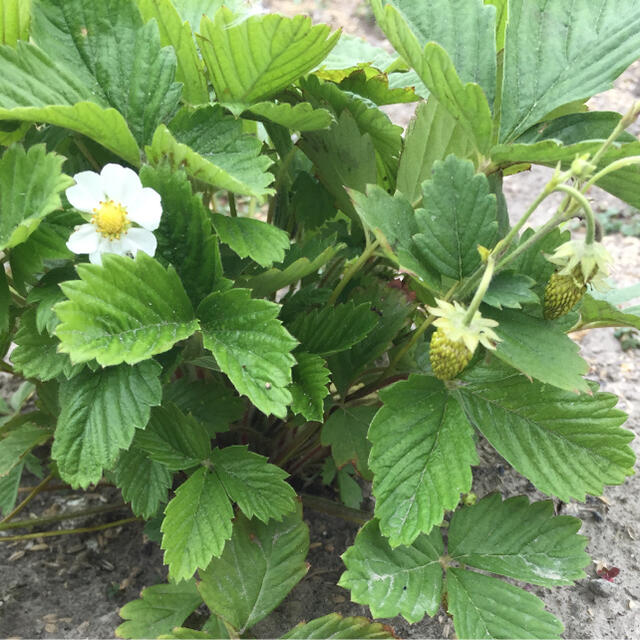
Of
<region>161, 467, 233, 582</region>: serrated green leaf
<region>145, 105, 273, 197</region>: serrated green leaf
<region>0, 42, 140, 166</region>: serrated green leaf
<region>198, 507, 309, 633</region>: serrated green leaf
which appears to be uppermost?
<region>0, 42, 140, 166</region>: serrated green leaf

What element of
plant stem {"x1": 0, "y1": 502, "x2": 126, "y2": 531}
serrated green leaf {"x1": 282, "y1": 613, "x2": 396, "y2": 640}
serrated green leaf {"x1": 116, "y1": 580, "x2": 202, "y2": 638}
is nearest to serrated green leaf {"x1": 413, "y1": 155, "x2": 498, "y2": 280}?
serrated green leaf {"x1": 282, "y1": 613, "x2": 396, "y2": 640}

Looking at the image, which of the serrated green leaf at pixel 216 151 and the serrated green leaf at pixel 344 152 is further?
the serrated green leaf at pixel 344 152

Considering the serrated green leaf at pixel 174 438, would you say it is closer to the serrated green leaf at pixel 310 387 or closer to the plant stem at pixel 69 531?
the serrated green leaf at pixel 310 387

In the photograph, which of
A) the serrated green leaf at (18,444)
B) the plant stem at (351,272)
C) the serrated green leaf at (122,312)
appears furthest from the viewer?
the serrated green leaf at (18,444)

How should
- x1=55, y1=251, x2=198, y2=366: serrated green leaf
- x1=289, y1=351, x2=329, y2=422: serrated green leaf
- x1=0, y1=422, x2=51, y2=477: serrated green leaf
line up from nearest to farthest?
1. x1=55, y1=251, x2=198, y2=366: serrated green leaf
2. x1=289, y1=351, x2=329, y2=422: serrated green leaf
3. x1=0, y1=422, x2=51, y2=477: serrated green leaf

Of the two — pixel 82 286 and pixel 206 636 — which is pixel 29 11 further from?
pixel 206 636

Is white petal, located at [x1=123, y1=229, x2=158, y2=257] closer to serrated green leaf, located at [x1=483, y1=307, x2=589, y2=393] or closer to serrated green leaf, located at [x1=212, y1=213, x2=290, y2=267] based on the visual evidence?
serrated green leaf, located at [x1=212, y1=213, x2=290, y2=267]

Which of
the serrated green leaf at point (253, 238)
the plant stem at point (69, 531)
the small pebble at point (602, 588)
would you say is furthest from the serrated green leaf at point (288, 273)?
the small pebble at point (602, 588)
